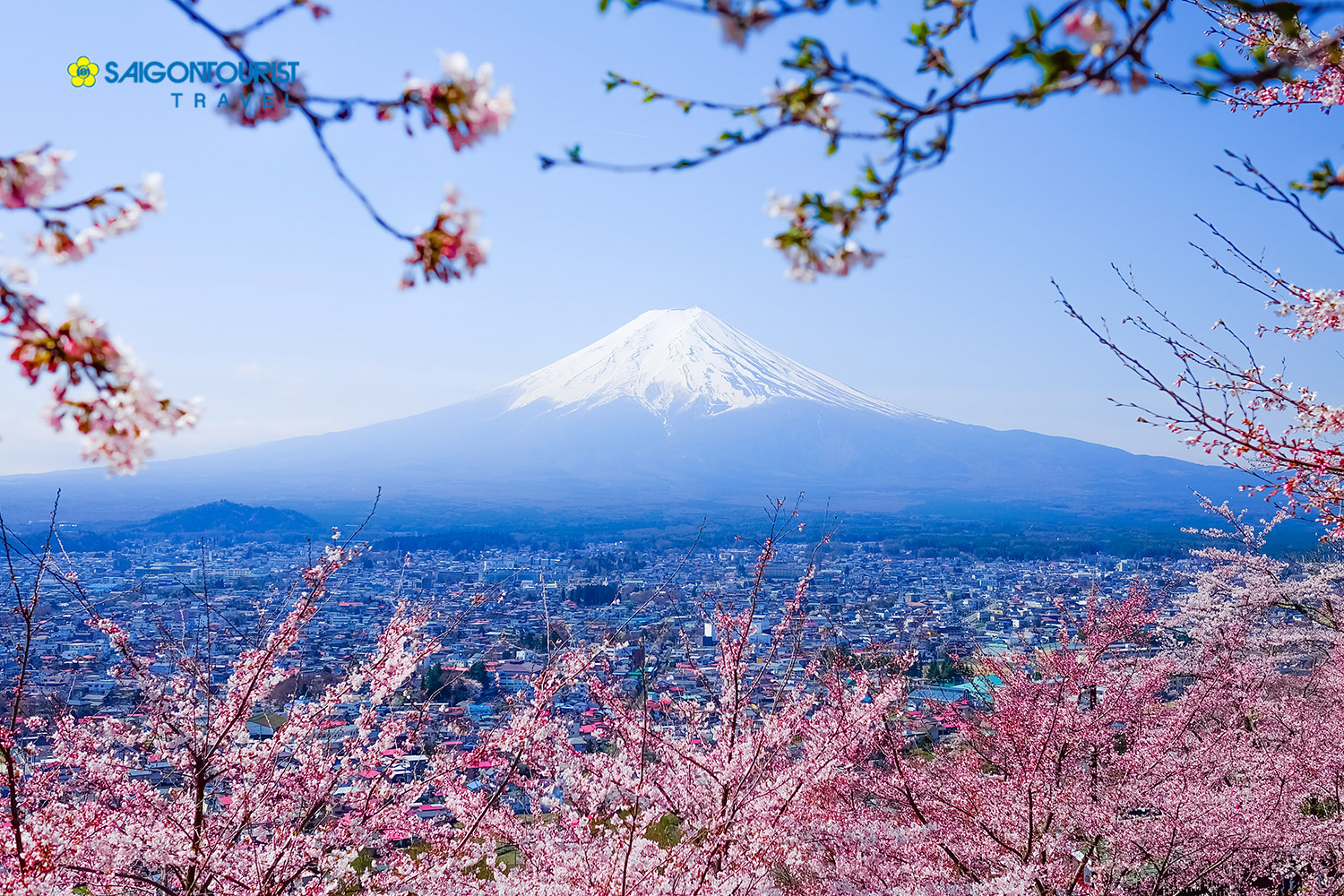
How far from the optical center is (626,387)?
8788cm

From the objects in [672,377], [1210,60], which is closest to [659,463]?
[672,377]

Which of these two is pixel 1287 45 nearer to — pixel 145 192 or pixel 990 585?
pixel 145 192

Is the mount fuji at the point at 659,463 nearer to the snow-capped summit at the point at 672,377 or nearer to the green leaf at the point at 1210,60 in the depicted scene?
the snow-capped summit at the point at 672,377

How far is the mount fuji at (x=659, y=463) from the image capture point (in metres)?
54.3

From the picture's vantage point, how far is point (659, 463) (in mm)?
74312

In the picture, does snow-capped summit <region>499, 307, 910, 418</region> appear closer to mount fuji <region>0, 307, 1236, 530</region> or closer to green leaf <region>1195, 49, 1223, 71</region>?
mount fuji <region>0, 307, 1236, 530</region>

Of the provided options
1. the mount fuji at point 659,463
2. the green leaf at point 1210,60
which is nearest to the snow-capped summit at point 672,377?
the mount fuji at point 659,463

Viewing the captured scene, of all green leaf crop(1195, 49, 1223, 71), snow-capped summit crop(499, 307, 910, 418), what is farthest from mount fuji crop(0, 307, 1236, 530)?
green leaf crop(1195, 49, 1223, 71)

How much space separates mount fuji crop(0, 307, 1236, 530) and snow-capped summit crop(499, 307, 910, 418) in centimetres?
26

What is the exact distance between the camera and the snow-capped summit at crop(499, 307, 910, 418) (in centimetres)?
8731

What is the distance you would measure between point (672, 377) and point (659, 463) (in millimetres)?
18412

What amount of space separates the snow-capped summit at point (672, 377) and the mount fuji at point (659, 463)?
260mm

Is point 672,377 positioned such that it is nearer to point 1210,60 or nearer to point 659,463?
point 659,463

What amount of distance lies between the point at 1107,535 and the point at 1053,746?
4232 cm
